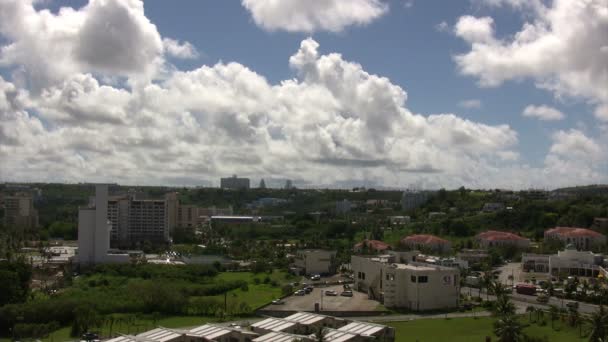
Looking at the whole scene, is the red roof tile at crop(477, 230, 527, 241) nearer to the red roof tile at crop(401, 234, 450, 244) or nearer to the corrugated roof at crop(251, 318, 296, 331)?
the red roof tile at crop(401, 234, 450, 244)

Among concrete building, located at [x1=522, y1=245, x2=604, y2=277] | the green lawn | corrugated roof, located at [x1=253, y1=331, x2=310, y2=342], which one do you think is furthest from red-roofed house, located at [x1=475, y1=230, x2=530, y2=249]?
corrugated roof, located at [x1=253, y1=331, x2=310, y2=342]

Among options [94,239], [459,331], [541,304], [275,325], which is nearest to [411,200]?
[94,239]

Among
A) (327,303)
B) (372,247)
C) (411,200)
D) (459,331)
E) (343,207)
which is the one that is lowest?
(459,331)

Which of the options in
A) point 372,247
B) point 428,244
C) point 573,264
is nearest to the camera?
point 573,264

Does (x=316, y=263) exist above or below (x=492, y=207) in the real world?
below

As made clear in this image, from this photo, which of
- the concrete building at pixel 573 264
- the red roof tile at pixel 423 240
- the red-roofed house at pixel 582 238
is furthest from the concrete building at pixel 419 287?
the red-roofed house at pixel 582 238

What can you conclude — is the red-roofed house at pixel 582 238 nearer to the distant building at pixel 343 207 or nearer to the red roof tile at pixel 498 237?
the red roof tile at pixel 498 237

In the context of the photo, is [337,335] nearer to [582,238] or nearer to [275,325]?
[275,325]
